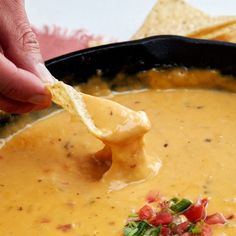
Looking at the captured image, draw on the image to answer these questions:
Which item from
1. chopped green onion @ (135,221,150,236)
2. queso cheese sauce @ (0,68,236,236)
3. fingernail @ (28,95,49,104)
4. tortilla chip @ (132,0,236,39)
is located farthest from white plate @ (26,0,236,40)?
chopped green onion @ (135,221,150,236)

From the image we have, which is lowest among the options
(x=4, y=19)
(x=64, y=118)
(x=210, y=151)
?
(x=64, y=118)

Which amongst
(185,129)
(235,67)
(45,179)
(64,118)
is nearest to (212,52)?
(235,67)

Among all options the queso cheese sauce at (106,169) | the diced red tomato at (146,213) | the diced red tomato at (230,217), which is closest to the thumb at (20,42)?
the queso cheese sauce at (106,169)

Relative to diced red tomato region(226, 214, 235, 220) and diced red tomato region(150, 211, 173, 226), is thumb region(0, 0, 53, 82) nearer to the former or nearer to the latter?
diced red tomato region(150, 211, 173, 226)

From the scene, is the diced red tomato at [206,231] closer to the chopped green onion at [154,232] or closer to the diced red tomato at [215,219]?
the diced red tomato at [215,219]

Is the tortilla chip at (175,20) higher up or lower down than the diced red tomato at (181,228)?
higher up

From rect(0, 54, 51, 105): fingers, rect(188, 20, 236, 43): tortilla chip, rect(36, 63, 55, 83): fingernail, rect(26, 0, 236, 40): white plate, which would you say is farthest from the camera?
rect(26, 0, 236, 40): white plate

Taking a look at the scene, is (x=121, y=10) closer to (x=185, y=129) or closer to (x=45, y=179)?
(x=185, y=129)
